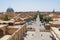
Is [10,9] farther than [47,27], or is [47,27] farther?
[10,9]

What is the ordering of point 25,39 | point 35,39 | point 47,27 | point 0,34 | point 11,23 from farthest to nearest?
point 47,27, point 11,23, point 0,34, point 25,39, point 35,39

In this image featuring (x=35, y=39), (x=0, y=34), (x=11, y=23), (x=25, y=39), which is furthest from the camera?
(x=11, y=23)

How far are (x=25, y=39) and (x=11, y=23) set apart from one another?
23.8 feet

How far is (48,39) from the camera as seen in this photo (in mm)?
11617

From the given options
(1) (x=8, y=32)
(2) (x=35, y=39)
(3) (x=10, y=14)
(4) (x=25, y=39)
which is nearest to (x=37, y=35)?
(2) (x=35, y=39)

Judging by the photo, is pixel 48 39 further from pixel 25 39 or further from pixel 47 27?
pixel 47 27

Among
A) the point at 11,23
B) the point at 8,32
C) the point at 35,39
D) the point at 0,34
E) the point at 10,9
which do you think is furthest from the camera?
the point at 10,9

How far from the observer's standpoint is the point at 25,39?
37.4ft

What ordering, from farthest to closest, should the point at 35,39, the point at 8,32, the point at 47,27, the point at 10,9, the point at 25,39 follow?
the point at 10,9 < the point at 47,27 < the point at 8,32 < the point at 25,39 < the point at 35,39

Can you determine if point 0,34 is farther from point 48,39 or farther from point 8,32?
point 48,39

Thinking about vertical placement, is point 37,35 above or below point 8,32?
above

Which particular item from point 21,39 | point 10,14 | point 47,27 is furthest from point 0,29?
point 10,14

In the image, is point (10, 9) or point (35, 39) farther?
point (10, 9)

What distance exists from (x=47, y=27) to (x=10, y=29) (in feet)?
20.7
